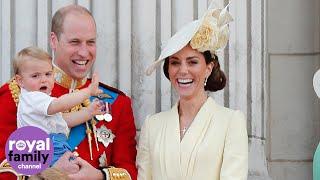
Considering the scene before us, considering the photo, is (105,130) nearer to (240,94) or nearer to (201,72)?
(201,72)

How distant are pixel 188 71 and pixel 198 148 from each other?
295mm

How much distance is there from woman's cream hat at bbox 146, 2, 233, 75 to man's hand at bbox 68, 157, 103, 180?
503 millimetres

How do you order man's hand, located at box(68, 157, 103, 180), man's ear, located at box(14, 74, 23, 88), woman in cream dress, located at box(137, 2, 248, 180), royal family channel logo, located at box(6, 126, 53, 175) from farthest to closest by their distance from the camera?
woman in cream dress, located at box(137, 2, 248, 180), man's hand, located at box(68, 157, 103, 180), man's ear, located at box(14, 74, 23, 88), royal family channel logo, located at box(6, 126, 53, 175)

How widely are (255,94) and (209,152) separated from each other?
0.72 meters

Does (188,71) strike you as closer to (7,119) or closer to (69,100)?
(69,100)

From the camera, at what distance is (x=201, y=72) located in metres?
3.46

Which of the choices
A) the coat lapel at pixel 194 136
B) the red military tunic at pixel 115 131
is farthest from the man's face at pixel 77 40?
the coat lapel at pixel 194 136

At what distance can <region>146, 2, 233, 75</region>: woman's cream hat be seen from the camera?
11.2 feet

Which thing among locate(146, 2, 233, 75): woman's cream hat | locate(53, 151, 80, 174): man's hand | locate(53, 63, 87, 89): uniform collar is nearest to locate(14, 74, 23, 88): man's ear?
locate(53, 151, 80, 174): man's hand

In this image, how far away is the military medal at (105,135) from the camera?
11.3 feet

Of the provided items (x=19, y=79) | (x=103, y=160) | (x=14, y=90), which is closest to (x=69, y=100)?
(x=19, y=79)

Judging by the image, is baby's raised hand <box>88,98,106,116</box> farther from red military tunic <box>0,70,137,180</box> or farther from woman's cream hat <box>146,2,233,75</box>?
woman's cream hat <box>146,2,233,75</box>

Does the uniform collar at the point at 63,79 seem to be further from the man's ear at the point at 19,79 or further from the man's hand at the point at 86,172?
the man's ear at the point at 19,79

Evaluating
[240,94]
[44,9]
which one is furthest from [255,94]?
[44,9]
